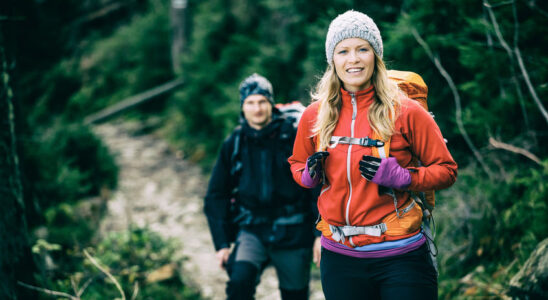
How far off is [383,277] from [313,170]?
683mm

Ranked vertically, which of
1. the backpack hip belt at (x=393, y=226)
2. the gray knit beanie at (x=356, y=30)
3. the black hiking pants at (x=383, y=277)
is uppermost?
the gray knit beanie at (x=356, y=30)

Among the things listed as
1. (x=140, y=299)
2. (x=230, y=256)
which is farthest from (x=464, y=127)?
(x=140, y=299)

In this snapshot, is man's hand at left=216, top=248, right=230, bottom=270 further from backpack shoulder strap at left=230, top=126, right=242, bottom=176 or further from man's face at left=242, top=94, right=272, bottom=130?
A: man's face at left=242, top=94, right=272, bottom=130

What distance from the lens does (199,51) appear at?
35.4 feet

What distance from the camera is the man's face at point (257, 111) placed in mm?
3531

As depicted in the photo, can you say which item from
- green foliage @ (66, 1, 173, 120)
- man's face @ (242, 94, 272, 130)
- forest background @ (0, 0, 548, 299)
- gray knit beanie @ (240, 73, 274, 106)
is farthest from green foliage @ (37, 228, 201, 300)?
green foliage @ (66, 1, 173, 120)

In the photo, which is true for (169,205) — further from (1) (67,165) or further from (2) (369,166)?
(2) (369,166)

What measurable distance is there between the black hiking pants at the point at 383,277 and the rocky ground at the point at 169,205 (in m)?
2.73

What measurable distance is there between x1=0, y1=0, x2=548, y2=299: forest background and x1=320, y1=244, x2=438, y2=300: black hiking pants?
4.14ft

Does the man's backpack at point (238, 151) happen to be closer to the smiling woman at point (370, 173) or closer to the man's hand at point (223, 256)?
the man's hand at point (223, 256)

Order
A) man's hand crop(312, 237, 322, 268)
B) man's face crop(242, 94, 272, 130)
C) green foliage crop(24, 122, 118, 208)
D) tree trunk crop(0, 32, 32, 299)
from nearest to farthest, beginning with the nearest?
man's hand crop(312, 237, 322, 268)
tree trunk crop(0, 32, 32, 299)
man's face crop(242, 94, 272, 130)
green foliage crop(24, 122, 118, 208)

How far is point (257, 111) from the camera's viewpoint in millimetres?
3525

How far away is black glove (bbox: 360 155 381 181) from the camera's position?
2074 millimetres

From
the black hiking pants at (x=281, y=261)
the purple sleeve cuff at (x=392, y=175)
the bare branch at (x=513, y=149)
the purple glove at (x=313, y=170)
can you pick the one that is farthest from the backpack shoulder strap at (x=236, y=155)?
the bare branch at (x=513, y=149)
